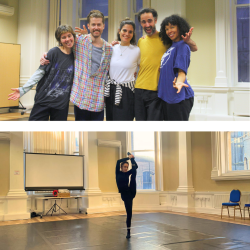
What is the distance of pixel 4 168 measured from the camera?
7.18m

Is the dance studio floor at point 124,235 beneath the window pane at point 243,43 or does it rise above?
beneath

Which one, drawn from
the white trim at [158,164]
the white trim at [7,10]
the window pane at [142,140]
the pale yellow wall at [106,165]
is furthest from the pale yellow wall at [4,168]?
the white trim at [158,164]

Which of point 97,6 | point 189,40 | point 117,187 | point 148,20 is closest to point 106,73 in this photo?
point 148,20

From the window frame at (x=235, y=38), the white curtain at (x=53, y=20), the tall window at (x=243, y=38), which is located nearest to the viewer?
the white curtain at (x=53, y=20)

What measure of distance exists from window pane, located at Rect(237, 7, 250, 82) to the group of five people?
3265 mm

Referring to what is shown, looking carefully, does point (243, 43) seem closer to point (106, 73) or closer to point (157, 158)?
point (106, 73)

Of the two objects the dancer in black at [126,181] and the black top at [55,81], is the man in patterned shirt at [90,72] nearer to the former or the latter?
the black top at [55,81]

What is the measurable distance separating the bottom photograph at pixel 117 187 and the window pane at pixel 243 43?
238cm

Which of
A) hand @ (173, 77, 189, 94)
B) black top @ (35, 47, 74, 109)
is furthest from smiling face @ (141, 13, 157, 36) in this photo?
black top @ (35, 47, 74, 109)

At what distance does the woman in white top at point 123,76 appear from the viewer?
300cm

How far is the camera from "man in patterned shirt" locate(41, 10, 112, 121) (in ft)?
10.0

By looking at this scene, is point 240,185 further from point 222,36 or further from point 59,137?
point 59,137

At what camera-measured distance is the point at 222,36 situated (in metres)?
5.03

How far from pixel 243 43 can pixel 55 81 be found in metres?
4.30
